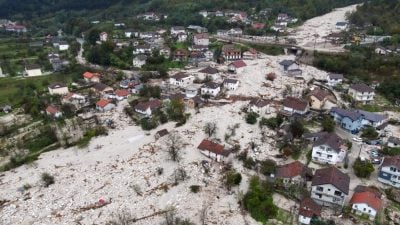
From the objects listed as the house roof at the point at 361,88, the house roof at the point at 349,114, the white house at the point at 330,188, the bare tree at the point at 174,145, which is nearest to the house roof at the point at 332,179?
the white house at the point at 330,188

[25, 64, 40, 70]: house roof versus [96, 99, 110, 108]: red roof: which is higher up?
[25, 64, 40, 70]: house roof

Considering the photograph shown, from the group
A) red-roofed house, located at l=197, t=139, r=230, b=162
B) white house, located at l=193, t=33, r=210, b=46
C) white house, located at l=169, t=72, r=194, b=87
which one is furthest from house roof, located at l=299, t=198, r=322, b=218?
white house, located at l=193, t=33, r=210, b=46

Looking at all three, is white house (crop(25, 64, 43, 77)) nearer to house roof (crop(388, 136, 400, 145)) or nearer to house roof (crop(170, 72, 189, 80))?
house roof (crop(170, 72, 189, 80))

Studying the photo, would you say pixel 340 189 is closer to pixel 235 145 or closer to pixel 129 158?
pixel 235 145

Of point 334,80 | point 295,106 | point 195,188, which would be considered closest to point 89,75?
point 295,106

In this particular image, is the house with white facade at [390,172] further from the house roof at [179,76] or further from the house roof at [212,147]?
the house roof at [179,76]

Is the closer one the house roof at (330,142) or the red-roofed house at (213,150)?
the house roof at (330,142)
